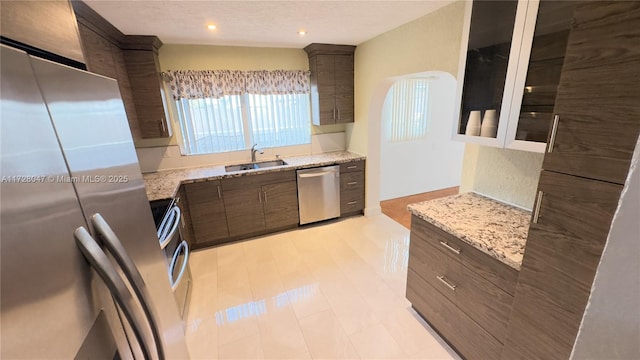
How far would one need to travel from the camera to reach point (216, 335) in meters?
1.86

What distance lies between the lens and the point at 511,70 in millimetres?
1302

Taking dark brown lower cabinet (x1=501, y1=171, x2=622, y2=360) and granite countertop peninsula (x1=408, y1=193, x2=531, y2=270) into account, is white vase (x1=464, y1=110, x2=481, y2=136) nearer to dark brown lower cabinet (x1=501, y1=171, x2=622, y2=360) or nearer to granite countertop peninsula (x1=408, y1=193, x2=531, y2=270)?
granite countertop peninsula (x1=408, y1=193, x2=531, y2=270)

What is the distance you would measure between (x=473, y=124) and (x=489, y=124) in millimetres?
A: 102

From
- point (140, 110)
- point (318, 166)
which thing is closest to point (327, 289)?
point (318, 166)

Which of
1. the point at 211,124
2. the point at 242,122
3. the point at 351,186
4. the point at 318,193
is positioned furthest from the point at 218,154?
the point at 351,186

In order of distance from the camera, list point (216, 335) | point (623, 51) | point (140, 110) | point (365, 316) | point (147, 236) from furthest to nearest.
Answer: point (140, 110), point (365, 316), point (216, 335), point (147, 236), point (623, 51)

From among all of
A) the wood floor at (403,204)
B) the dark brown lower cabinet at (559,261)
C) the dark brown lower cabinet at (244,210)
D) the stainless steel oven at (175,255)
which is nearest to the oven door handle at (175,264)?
the stainless steel oven at (175,255)

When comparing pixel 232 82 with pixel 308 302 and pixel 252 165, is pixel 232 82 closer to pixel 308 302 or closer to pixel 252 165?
pixel 252 165

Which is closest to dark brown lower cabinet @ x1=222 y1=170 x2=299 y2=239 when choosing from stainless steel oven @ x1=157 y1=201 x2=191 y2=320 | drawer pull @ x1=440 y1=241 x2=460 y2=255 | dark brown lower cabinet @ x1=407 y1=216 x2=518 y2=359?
stainless steel oven @ x1=157 y1=201 x2=191 y2=320

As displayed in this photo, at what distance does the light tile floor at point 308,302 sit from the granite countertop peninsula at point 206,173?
2.91 ft

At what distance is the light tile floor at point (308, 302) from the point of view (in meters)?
1.74

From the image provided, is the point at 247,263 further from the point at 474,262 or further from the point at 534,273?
the point at 534,273

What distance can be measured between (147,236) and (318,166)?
243 centimetres

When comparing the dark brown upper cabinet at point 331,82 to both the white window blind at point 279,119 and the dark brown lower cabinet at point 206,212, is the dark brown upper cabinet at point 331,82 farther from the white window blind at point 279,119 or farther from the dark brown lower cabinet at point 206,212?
the dark brown lower cabinet at point 206,212
